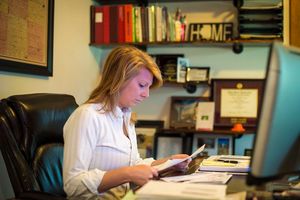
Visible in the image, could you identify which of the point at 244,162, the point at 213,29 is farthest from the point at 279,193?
the point at 213,29

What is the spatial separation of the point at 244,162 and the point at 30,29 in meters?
1.39

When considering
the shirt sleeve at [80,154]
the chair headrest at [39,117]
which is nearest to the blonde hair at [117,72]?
the shirt sleeve at [80,154]

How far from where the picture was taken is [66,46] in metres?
2.64

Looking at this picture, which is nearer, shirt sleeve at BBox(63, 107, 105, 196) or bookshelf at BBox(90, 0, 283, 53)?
shirt sleeve at BBox(63, 107, 105, 196)

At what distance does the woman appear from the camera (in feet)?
4.37

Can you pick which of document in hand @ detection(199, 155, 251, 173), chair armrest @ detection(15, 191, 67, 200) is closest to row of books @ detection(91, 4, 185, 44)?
document in hand @ detection(199, 155, 251, 173)

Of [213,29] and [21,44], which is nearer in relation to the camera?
[21,44]

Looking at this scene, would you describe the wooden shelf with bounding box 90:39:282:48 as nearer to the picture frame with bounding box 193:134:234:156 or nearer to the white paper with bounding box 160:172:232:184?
the picture frame with bounding box 193:134:234:156

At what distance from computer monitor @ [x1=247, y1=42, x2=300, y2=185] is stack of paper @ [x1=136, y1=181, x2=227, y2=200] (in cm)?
11

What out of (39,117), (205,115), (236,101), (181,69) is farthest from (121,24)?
(39,117)

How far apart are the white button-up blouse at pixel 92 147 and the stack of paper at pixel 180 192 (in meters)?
0.42

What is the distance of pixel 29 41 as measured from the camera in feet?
7.18

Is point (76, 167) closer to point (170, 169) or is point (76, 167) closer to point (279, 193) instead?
point (170, 169)

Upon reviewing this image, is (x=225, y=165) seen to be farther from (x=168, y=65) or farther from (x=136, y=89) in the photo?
(x=168, y=65)
